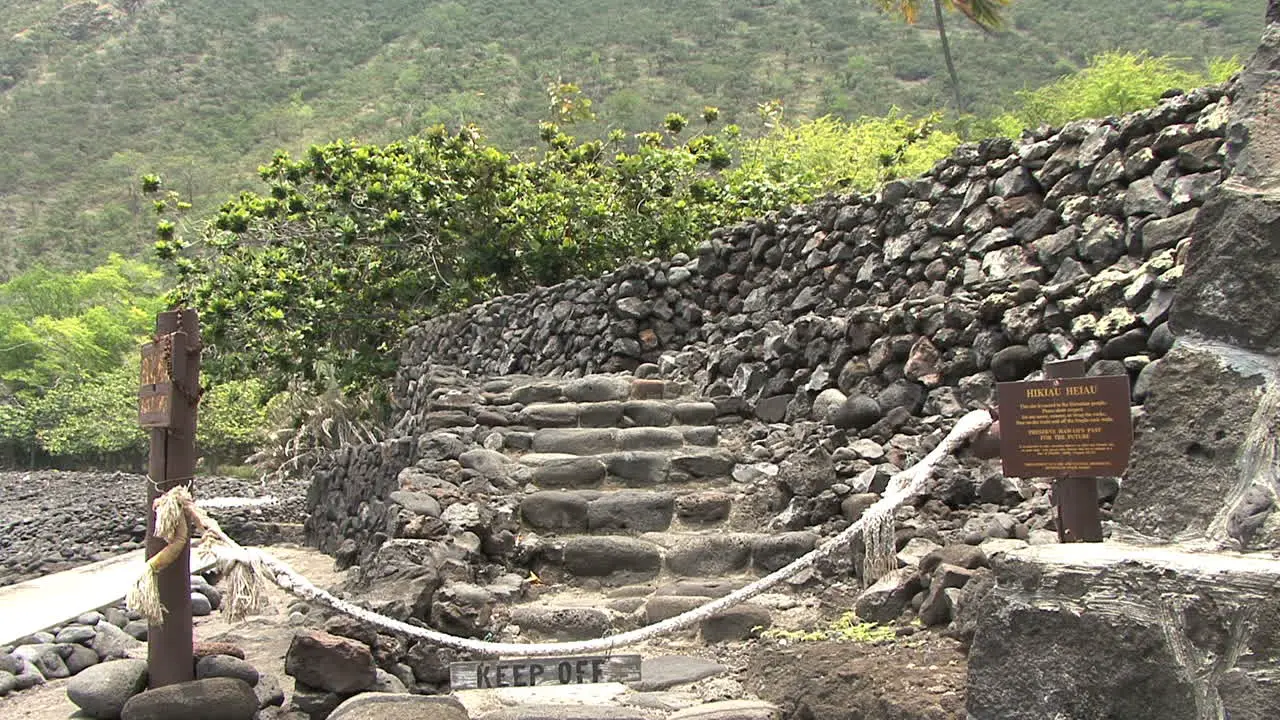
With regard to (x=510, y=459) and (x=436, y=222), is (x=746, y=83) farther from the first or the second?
(x=510, y=459)

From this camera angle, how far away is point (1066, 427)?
138 inches

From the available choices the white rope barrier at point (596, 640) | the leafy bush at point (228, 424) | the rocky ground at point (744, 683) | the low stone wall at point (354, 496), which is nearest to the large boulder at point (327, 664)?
the rocky ground at point (744, 683)

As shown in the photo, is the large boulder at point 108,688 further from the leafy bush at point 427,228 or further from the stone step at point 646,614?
the leafy bush at point 427,228

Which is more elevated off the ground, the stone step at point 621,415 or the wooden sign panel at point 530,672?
the stone step at point 621,415

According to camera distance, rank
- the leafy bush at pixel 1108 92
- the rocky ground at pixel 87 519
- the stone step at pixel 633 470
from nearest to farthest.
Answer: the stone step at pixel 633 470, the rocky ground at pixel 87 519, the leafy bush at pixel 1108 92

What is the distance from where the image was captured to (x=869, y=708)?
357 centimetres

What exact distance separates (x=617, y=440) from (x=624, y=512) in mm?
1090

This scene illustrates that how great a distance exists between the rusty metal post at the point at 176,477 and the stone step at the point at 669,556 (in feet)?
8.13

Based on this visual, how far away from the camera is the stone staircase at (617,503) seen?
18.7 feet

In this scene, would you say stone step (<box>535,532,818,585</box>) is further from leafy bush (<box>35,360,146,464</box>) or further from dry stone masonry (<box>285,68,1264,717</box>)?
leafy bush (<box>35,360,146,464</box>)

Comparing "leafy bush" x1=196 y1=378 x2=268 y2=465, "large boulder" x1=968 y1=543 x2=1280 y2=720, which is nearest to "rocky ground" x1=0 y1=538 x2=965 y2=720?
"large boulder" x1=968 y1=543 x2=1280 y2=720

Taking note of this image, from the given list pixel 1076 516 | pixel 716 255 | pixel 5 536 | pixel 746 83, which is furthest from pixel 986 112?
pixel 1076 516

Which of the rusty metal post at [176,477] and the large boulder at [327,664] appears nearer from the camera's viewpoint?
the rusty metal post at [176,477]

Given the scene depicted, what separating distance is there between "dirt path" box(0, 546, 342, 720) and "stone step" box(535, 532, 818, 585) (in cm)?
153
